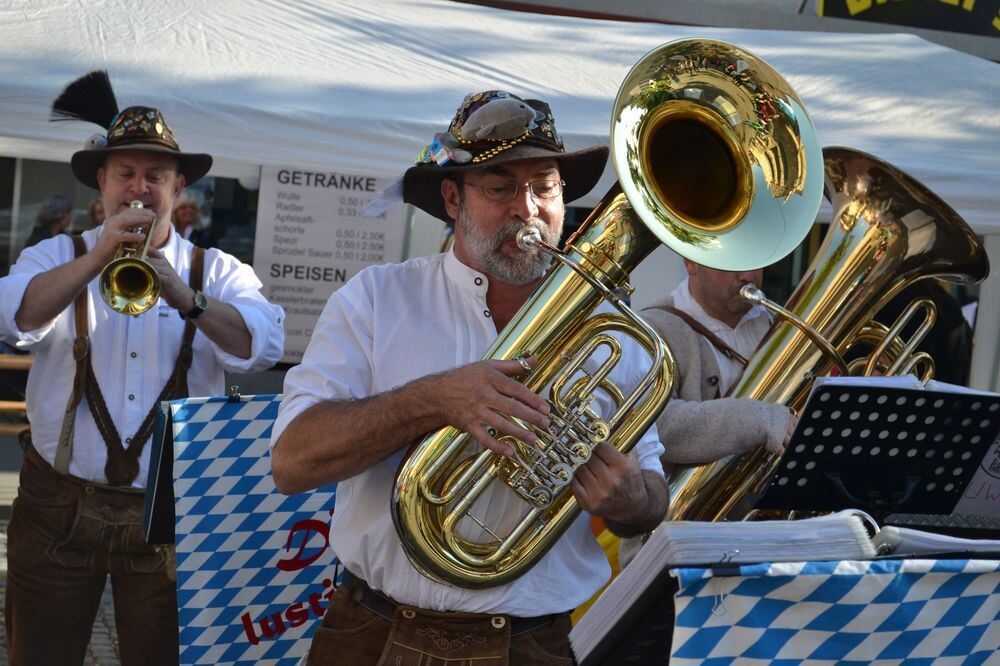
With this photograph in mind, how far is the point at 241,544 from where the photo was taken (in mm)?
3299

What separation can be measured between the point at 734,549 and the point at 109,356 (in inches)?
92.5

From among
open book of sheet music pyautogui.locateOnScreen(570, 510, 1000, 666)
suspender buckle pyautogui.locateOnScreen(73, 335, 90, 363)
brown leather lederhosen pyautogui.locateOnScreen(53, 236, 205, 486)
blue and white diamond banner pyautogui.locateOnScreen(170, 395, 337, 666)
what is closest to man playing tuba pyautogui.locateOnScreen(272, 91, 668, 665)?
open book of sheet music pyautogui.locateOnScreen(570, 510, 1000, 666)

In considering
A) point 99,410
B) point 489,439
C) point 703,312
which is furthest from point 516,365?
point 99,410

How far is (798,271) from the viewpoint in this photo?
8.43 m

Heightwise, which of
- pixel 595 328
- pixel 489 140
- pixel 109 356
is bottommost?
pixel 109 356

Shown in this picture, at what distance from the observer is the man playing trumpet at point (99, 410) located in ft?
11.7

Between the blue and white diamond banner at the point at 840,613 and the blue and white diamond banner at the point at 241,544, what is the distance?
1669 mm

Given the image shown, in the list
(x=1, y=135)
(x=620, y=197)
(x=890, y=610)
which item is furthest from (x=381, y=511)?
(x=1, y=135)

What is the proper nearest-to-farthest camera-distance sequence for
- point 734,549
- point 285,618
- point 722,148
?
1. point 734,549
2. point 722,148
3. point 285,618

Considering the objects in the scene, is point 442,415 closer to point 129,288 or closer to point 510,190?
point 510,190

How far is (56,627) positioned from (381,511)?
5.13 feet

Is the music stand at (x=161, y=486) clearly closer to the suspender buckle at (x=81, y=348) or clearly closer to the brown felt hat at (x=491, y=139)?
the suspender buckle at (x=81, y=348)

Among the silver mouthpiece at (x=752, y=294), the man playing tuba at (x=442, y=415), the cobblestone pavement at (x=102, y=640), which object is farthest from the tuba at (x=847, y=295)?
the cobblestone pavement at (x=102, y=640)

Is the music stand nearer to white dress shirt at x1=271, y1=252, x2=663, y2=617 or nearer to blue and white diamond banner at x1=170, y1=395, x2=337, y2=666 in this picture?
blue and white diamond banner at x1=170, y1=395, x2=337, y2=666
